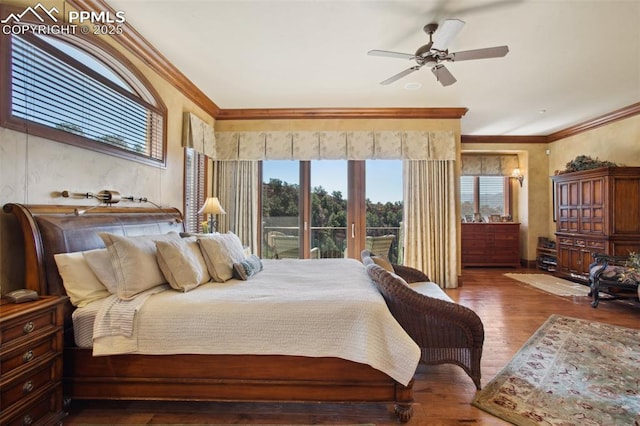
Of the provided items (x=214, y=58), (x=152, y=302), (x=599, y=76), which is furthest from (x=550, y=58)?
(x=152, y=302)

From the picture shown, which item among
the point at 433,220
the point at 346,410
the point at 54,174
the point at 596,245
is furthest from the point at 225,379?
the point at 596,245

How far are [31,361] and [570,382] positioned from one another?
3.43 meters

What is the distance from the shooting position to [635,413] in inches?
73.4

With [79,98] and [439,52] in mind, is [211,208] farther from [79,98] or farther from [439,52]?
[439,52]

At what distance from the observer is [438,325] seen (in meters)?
2.07

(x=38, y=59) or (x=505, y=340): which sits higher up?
(x=38, y=59)

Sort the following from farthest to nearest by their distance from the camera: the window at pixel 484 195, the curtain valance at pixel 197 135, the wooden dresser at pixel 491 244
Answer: the window at pixel 484 195
the wooden dresser at pixel 491 244
the curtain valance at pixel 197 135

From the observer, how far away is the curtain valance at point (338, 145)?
482 centimetres

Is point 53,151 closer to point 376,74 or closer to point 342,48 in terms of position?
point 342,48

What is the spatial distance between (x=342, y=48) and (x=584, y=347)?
366 cm

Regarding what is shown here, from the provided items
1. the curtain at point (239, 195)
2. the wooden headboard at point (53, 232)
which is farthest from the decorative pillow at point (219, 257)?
the curtain at point (239, 195)

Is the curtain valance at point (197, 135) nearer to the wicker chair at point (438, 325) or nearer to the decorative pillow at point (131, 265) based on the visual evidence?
the decorative pillow at point (131, 265)

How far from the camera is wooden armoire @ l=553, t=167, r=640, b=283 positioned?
15.0 feet

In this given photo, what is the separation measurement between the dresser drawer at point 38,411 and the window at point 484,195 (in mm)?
7729
